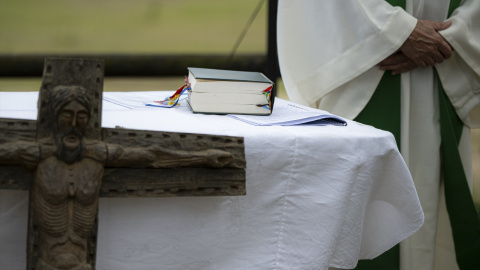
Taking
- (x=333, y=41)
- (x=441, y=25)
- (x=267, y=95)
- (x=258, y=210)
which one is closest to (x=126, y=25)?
(x=333, y=41)

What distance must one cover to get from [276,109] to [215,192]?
32 centimetres

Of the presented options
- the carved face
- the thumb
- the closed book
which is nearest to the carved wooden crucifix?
the carved face

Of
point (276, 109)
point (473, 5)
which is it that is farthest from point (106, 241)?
point (473, 5)

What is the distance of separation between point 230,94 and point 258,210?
22 cm

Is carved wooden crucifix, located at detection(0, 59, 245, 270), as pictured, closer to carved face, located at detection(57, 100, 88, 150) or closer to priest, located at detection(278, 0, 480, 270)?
carved face, located at detection(57, 100, 88, 150)

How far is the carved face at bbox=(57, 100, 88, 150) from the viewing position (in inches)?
39.1

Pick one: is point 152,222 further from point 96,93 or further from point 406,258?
point 406,258

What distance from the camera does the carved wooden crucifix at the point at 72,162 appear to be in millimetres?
997

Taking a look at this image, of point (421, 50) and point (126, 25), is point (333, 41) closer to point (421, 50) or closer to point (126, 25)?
point (421, 50)

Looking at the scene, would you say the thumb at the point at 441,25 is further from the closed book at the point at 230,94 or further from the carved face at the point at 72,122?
the carved face at the point at 72,122

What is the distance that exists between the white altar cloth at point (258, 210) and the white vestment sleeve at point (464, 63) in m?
0.65

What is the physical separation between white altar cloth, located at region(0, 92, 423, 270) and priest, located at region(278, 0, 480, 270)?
1.90 ft

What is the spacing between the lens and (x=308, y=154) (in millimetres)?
1169

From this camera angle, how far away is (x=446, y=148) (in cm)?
184
